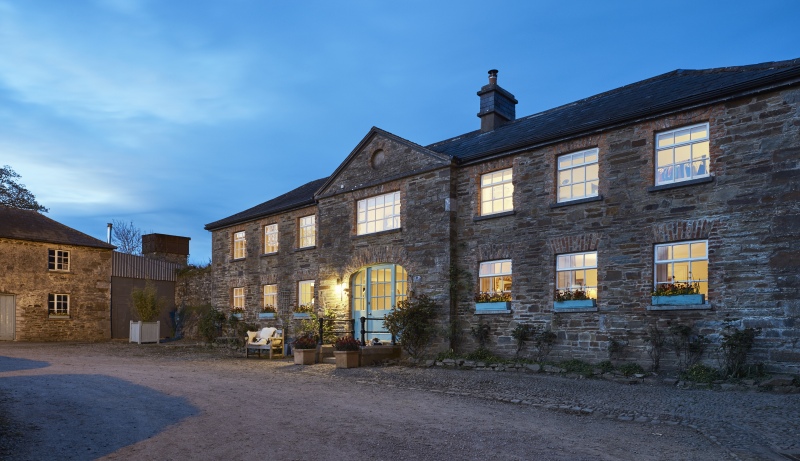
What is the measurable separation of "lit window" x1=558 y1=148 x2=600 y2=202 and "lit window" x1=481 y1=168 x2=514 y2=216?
1.39 metres

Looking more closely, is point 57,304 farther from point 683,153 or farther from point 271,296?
point 683,153

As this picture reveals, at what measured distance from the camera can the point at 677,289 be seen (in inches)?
454

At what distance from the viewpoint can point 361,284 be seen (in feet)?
59.7

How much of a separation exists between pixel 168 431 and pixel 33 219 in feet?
82.2

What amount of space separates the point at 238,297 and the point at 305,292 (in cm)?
449

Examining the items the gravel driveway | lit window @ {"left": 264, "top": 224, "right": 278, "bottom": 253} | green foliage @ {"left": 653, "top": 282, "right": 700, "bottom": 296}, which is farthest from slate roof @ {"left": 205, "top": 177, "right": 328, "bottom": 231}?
green foliage @ {"left": 653, "top": 282, "right": 700, "bottom": 296}

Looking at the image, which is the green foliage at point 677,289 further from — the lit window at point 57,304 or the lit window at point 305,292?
the lit window at point 57,304

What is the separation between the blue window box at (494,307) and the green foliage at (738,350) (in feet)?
16.1

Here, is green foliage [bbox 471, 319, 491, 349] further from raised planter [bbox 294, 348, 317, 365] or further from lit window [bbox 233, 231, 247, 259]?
lit window [bbox 233, 231, 247, 259]

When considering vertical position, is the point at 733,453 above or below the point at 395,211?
below

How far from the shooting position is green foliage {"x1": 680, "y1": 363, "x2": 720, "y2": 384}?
10562mm

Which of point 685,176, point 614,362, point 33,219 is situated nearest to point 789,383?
point 614,362

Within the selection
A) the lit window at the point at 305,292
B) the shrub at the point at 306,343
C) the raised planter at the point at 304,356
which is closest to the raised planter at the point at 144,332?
the lit window at the point at 305,292

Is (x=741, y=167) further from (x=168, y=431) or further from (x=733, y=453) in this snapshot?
(x=168, y=431)
